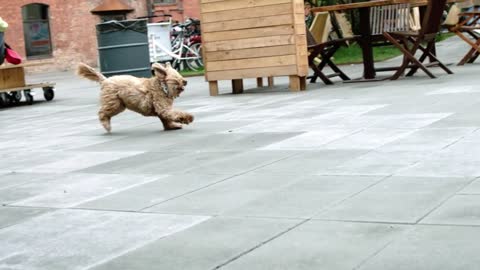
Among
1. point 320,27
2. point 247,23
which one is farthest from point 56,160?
point 320,27

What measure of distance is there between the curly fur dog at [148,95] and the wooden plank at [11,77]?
20.8 ft

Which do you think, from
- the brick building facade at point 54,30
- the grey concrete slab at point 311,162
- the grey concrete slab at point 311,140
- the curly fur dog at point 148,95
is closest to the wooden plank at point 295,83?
the curly fur dog at point 148,95

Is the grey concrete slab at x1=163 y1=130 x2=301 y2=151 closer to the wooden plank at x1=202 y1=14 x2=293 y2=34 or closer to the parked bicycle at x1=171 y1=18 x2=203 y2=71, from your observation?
the wooden plank at x1=202 y1=14 x2=293 y2=34

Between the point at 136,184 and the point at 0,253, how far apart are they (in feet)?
5.48

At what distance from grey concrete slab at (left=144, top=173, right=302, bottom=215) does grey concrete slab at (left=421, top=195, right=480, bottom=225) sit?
3.68 ft

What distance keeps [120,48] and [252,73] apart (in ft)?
10.0

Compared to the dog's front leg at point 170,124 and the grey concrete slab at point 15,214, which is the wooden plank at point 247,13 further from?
the grey concrete slab at point 15,214

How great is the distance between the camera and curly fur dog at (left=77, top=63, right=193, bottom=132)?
8617 mm

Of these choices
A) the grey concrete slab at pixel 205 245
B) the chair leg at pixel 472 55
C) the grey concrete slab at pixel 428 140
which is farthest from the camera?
the chair leg at pixel 472 55

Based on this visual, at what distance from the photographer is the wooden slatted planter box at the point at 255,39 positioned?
1194 cm

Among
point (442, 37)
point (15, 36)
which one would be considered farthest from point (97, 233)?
point (15, 36)

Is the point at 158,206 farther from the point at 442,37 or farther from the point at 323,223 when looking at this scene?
the point at 442,37

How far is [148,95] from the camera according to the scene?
874 centimetres

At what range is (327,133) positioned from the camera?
24.0ft
